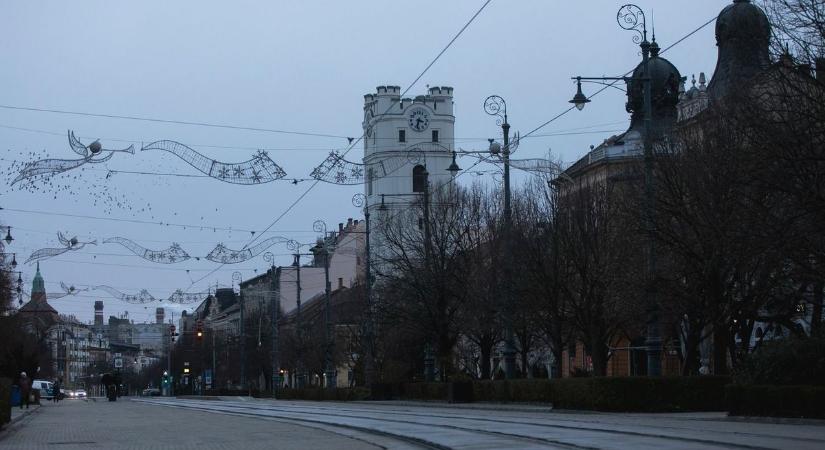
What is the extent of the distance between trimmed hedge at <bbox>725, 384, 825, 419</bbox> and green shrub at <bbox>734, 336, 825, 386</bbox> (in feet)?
2.07

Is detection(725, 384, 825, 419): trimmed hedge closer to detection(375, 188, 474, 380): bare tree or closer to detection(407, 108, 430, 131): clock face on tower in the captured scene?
detection(375, 188, 474, 380): bare tree

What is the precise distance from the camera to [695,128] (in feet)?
129

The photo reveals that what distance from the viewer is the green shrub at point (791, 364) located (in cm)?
2652

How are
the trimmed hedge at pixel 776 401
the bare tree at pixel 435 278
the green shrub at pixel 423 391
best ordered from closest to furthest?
the trimmed hedge at pixel 776 401, the green shrub at pixel 423 391, the bare tree at pixel 435 278

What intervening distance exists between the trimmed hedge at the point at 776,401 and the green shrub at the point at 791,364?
630 mm

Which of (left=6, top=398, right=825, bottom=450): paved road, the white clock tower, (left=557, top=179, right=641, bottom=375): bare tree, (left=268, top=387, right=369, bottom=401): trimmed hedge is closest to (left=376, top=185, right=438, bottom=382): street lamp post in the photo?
(left=268, top=387, right=369, bottom=401): trimmed hedge

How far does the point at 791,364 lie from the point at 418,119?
9226cm

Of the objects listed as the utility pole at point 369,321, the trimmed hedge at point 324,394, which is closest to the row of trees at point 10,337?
the trimmed hedge at point 324,394

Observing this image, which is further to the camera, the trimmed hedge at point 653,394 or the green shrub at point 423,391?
the green shrub at point 423,391

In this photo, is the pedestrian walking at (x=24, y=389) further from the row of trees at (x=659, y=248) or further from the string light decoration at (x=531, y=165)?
the string light decoration at (x=531, y=165)

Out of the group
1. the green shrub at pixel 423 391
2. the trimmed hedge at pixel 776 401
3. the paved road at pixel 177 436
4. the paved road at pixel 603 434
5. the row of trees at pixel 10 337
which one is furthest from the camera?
the row of trees at pixel 10 337

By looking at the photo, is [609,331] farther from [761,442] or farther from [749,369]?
[761,442]

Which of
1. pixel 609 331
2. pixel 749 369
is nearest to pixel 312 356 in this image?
pixel 609 331

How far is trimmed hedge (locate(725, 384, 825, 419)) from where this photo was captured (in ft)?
79.5
